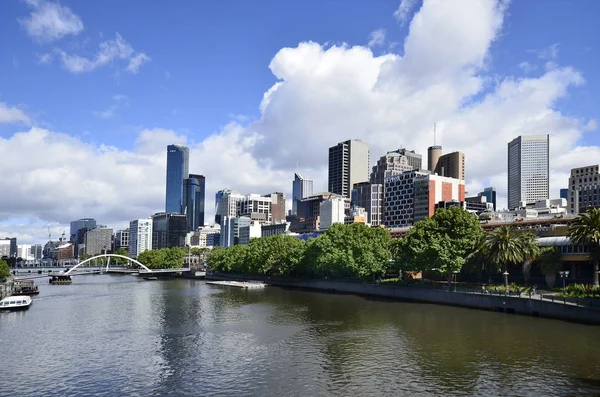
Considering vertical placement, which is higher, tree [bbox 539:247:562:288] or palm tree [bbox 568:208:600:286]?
palm tree [bbox 568:208:600:286]

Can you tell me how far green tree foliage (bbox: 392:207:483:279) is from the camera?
103062 millimetres

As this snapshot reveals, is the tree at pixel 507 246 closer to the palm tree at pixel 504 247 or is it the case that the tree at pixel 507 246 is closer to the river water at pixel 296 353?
the palm tree at pixel 504 247

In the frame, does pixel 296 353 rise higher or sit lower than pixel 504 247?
lower

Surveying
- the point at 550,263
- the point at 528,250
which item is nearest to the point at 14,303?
the point at 528,250

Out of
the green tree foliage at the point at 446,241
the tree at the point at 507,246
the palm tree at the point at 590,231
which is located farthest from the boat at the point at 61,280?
the palm tree at the point at 590,231

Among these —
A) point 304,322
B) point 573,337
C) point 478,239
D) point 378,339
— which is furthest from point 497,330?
point 478,239

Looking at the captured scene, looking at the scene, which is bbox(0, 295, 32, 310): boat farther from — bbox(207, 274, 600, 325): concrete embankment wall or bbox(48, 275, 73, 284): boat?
bbox(48, 275, 73, 284): boat

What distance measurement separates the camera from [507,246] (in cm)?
9469

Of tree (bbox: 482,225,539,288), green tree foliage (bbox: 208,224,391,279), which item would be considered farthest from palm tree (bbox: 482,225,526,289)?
green tree foliage (bbox: 208,224,391,279)

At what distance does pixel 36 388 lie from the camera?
44.3 meters

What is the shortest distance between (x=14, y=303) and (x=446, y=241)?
84.2m

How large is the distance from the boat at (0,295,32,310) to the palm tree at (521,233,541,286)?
312 feet

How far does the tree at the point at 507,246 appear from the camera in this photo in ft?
310

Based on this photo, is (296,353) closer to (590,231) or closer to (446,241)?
(590,231)
